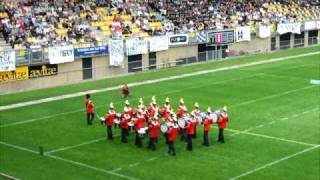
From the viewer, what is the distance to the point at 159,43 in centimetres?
3966

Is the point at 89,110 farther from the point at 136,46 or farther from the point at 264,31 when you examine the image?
the point at 264,31

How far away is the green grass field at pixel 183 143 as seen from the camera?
17.5m

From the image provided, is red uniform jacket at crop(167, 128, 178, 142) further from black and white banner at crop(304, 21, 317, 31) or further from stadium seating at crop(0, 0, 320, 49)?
black and white banner at crop(304, 21, 317, 31)

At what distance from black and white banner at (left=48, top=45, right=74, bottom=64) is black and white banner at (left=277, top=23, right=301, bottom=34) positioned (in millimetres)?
22660

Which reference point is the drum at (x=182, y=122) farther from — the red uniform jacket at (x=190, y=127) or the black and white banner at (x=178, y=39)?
the black and white banner at (x=178, y=39)

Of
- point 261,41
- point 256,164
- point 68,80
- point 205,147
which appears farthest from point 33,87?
point 261,41

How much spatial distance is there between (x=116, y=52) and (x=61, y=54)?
417 cm

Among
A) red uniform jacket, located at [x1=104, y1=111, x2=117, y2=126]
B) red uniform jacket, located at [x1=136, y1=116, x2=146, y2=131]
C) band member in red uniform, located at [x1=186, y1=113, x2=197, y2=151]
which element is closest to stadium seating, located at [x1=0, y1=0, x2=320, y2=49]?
red uniform jacket, located at [x1=104, y1=111, x2=117, y2=126]

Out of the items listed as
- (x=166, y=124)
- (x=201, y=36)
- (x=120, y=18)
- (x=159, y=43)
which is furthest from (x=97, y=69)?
(x=166, y=124)

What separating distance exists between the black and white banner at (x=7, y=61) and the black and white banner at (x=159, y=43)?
35.2 ft

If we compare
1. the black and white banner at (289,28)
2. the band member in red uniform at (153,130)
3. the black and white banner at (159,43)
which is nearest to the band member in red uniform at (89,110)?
the band member in red uniform at (153,130)

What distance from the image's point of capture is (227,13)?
52344mm

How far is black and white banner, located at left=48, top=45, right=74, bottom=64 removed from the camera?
109ft

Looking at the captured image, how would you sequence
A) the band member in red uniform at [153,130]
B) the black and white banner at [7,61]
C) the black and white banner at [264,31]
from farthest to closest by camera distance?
the black and white banner at [264,31]
the black and white banner at [7,61]
the band member in red uniform at [153,130]
